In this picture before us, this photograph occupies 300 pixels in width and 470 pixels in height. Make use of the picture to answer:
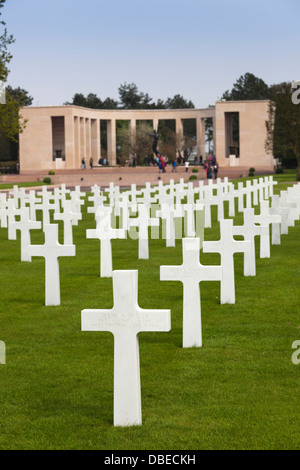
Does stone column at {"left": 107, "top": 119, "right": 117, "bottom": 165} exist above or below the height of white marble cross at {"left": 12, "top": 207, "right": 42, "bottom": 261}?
above

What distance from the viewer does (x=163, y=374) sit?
24.7 feet

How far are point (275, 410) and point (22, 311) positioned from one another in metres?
4.75

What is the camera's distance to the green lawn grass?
6012 mm

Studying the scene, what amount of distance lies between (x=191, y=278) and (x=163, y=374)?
1.07 metres

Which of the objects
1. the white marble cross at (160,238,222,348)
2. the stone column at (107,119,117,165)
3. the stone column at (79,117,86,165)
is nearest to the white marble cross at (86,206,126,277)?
the white marble cross at (160,238,222,348)

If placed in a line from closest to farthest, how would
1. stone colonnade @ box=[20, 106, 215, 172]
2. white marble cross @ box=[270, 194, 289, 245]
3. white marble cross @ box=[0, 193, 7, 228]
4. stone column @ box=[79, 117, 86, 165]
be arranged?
white marble cross @ box=[270, 194, 289, 245]
white marble cross @ box=[0, 193, 7, 228]
stone colonnade @ box=[20, 106, 215, 172]
stone column @ box=[79, 117, 86, 165]

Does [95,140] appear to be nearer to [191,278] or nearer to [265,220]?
[265,220]

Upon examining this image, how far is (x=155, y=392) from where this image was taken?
7.00 meters

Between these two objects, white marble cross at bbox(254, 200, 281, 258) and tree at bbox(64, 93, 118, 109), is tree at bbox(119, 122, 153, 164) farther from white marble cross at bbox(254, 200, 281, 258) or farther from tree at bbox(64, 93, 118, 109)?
white marble cross at bbox(254, 200, 281, 258)

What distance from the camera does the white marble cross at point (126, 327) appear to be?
19.7 ft

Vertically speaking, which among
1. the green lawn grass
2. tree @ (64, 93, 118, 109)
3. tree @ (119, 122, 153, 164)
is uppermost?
tree @ (64, 93, 118, 109)

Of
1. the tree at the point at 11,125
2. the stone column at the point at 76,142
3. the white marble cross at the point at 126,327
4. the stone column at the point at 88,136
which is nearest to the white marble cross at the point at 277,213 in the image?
the white marble cross at the point at 126,327

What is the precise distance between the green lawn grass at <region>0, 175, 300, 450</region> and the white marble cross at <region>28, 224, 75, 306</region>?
211 millimetres

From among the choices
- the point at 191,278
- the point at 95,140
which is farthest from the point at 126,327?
the point at 95,140
